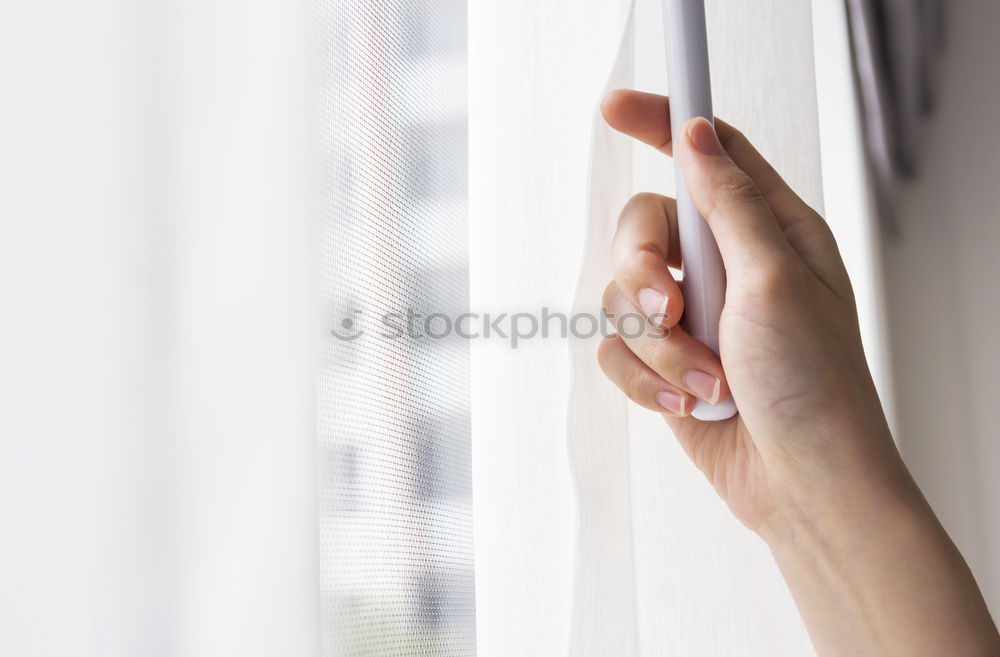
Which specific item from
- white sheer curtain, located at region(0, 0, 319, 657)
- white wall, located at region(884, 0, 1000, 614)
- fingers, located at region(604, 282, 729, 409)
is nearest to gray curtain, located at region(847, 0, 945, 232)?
white wall, located at region(884, 0, 1000, 614)

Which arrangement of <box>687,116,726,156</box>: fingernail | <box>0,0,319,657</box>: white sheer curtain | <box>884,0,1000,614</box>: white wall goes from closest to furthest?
<box>0,0,319,657</box>: white sheer curtain < <box>687,116,726,156</box>: fingernail < <box>884,0,1000,614</box>: white wall

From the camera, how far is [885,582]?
36 cm

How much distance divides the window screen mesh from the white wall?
82 centimetres

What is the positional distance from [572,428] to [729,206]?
4.8 inches

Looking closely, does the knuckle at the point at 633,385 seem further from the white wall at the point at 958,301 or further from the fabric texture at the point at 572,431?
the white wall at the point at 958,301

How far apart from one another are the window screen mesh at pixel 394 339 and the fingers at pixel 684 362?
0.30 feet

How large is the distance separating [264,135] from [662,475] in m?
0.26

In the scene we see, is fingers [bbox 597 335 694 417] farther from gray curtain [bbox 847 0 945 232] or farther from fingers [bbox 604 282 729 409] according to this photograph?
gray curtain [bbox 847 0 945 232]

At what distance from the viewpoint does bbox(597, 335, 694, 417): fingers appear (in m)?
0.36

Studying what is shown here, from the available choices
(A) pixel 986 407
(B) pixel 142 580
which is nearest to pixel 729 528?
(B) pixel 142 580

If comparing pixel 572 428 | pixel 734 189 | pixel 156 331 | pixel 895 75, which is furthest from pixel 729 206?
pixel 895 75

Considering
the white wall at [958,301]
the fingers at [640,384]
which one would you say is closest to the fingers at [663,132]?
the fingers at [640,384]

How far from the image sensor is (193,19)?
0.76 feet

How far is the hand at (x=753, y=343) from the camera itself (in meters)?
0.35
